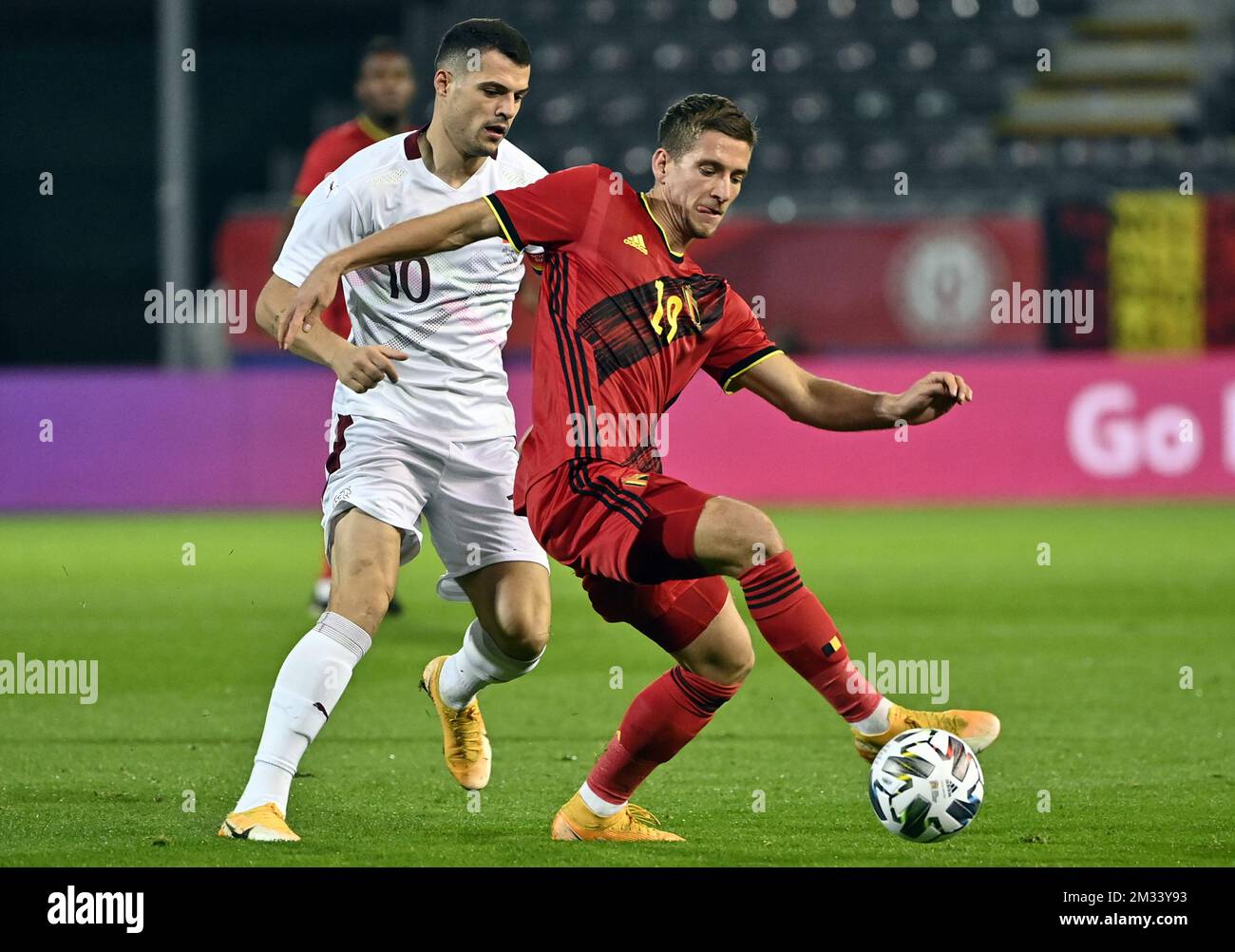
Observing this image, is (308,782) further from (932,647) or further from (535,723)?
(932,647)

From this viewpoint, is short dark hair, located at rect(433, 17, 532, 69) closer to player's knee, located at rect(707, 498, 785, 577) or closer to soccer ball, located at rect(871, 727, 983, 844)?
player's knee, located at rect(707, 498, 785, 577)

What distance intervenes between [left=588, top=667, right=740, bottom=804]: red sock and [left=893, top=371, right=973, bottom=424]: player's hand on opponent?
0.81m

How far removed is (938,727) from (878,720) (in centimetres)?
19

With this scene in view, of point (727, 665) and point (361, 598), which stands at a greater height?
point (361, 598)

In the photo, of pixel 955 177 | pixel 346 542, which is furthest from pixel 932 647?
pixel 955 177

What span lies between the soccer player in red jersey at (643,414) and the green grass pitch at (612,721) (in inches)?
13.0

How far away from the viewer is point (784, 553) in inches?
185

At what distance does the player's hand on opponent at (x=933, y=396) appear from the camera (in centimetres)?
495

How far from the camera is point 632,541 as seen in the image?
183 inches

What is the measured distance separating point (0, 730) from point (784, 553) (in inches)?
142

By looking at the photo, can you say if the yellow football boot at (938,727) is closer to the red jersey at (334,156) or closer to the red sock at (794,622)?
the red sock at (794,622)

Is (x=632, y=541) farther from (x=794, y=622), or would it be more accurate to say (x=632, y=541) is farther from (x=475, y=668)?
(x=475, y=668)

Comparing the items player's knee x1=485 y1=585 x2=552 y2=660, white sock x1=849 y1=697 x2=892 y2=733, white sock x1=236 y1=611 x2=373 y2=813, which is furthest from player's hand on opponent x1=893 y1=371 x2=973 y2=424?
white sock x1=236 y1=611 x2=373 y2=813

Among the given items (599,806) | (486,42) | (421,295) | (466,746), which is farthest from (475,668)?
(486,42)
